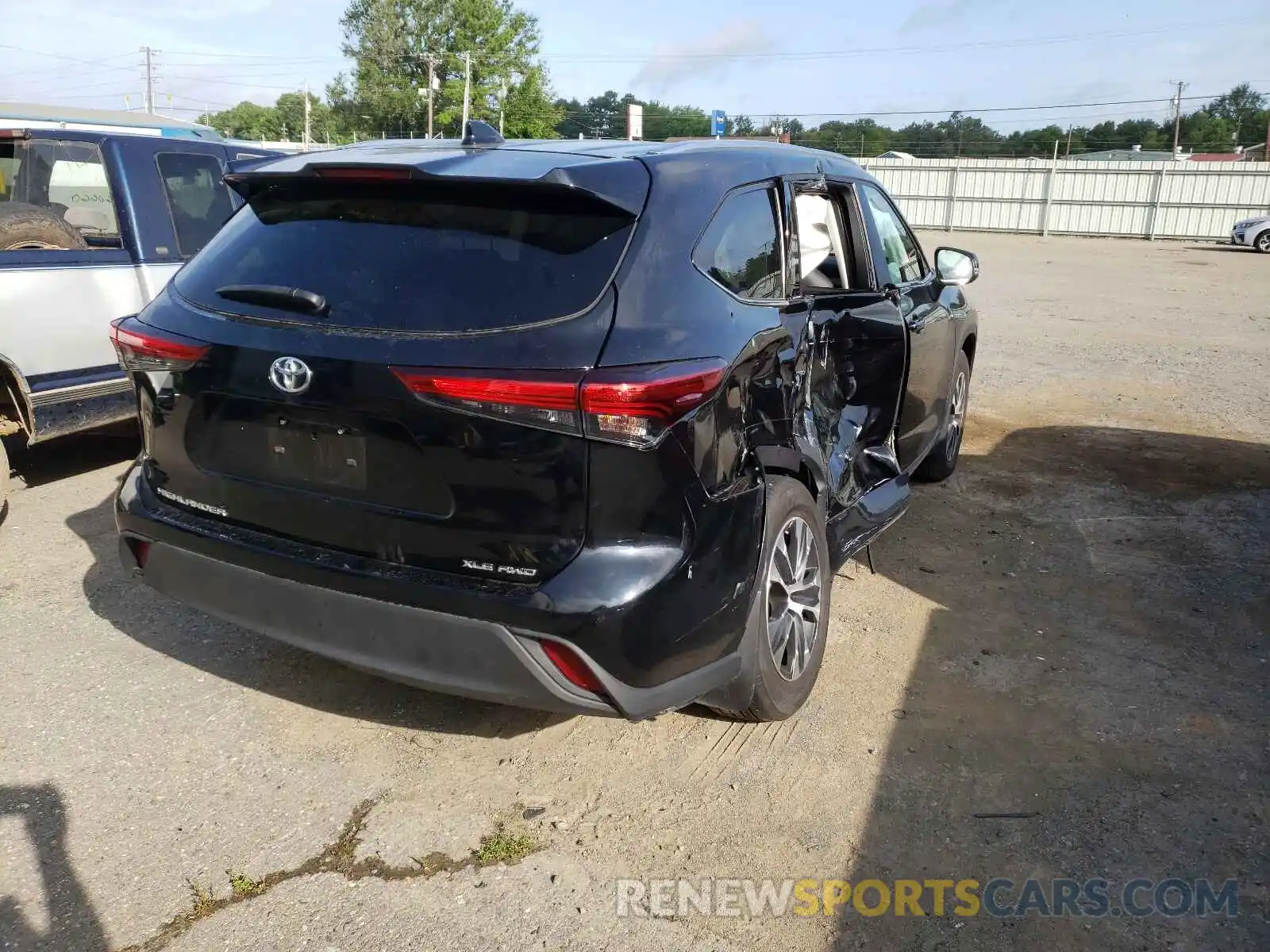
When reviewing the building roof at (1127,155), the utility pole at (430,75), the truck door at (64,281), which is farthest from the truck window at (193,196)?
the building roof at (1127,155)

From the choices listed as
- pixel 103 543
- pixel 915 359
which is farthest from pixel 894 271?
pixel 103 543

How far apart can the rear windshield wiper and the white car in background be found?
99.4 ft

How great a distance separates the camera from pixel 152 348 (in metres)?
2.97

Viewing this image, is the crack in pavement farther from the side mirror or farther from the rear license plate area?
the side mirror

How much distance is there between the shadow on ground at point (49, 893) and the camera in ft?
7.76

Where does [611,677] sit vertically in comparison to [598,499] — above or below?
below

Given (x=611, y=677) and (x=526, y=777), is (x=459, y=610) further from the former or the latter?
(x=526, y=777)

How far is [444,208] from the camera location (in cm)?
275

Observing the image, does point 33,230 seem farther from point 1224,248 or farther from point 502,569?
point 1224,248

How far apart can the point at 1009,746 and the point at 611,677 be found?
1503mm

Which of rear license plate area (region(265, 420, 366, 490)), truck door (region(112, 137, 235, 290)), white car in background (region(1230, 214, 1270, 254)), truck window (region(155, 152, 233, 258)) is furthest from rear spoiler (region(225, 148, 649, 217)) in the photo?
white car in background (region(1230, 214, 1270, 254))

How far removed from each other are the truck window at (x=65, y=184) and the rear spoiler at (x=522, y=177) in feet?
11.1

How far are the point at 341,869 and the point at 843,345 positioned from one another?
250cm

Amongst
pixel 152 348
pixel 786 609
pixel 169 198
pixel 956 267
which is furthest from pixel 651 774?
pixel 169 198
